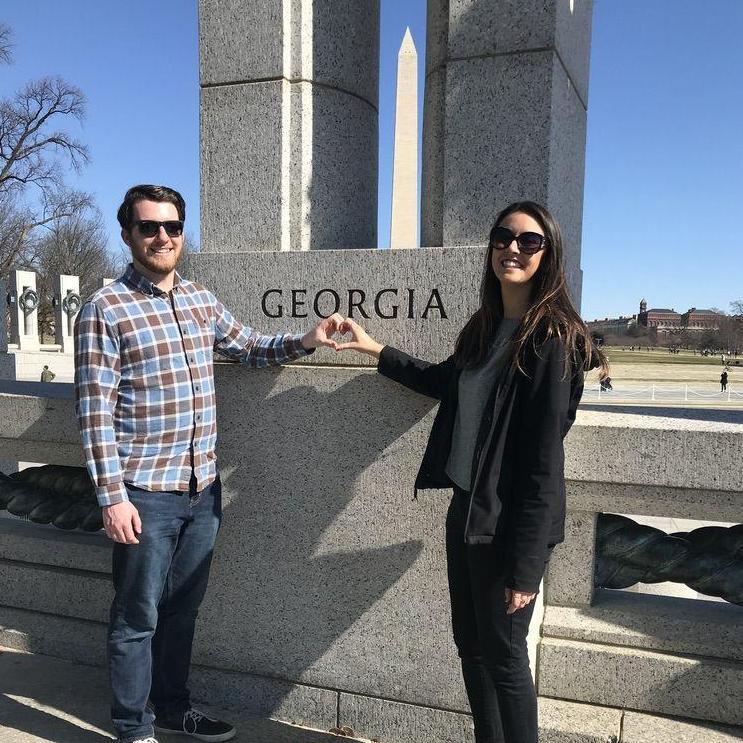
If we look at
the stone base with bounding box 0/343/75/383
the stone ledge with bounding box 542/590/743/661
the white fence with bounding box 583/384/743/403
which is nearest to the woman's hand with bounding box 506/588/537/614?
the stone ledge with bounding box 542/590/743/661

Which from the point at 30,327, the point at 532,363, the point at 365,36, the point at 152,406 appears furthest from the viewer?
the point at 30,327

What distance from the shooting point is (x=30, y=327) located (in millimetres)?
34875

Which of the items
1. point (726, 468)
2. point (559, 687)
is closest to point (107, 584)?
point (559, 687)

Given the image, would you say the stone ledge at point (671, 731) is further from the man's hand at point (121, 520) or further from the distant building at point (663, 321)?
the distant building at point (663, 321)

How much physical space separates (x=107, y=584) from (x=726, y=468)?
290 cm

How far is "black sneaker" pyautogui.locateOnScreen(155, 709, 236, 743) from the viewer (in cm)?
276

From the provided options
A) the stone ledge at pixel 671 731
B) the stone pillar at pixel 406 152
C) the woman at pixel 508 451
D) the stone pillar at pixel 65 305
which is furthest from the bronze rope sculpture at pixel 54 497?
the stone pillar at pixel 65 305

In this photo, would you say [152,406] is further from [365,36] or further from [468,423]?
[365,36]

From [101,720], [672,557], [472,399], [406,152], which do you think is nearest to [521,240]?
[472,399]

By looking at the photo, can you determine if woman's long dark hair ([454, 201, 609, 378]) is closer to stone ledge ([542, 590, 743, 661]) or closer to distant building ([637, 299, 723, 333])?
stone ledge ([542, 590, 743, 661])

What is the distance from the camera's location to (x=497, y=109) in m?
2.75

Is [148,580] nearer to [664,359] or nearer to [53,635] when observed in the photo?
[53,635]

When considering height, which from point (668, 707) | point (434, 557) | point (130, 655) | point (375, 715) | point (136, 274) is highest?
point (136, 274)

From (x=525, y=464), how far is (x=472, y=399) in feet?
1.09
